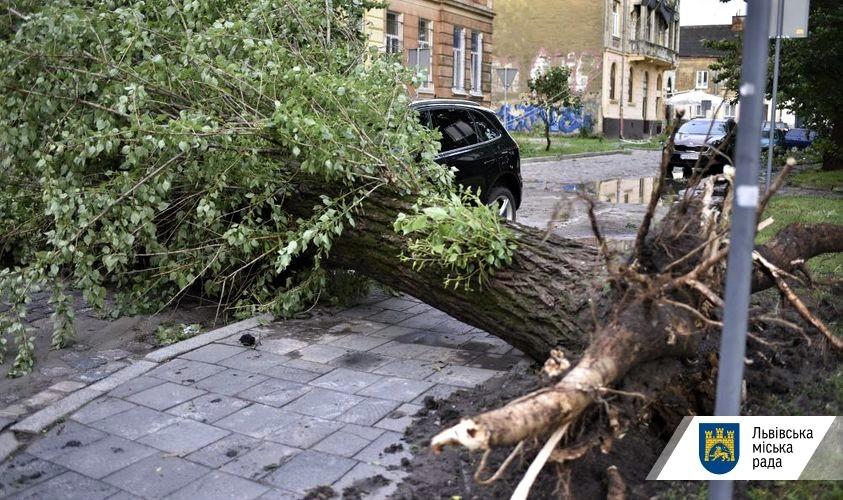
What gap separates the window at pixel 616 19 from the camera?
43.9 m

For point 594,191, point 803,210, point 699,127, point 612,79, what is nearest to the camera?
point 803,210

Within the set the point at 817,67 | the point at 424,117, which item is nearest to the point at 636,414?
the point at 424,117

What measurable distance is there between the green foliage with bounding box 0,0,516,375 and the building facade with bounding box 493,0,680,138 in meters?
36.2

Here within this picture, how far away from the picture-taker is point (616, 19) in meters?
44.3

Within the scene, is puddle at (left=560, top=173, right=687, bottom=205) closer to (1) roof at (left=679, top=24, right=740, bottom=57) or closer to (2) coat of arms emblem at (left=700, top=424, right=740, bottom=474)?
(2) coat of arms emblem at (left=700, top=424, right=740, bottom=474)

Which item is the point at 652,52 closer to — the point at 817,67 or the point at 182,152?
the point at 817,67

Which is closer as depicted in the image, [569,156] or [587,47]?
[569,156]

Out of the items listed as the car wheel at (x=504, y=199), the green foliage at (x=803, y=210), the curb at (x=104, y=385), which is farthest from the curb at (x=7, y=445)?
the green foliage at (x=803, y=210)

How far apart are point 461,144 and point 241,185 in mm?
3446

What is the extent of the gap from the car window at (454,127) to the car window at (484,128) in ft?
0.40

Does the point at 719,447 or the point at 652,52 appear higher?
the point at 652,52

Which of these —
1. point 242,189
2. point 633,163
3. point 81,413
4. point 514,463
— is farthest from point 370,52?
point 633,163

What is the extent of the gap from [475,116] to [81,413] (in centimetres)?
605

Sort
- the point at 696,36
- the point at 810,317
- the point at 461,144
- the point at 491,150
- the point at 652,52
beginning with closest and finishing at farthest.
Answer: the point at 810,317 → the point at 461,144 → the point at 491,150 → the point at 652,52 → the point at 696,36
